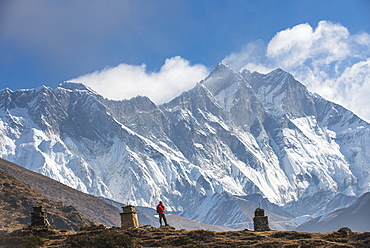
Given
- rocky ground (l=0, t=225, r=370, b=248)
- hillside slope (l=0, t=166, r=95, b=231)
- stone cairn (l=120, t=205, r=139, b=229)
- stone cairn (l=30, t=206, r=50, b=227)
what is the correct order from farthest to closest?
hillside slope (l=0, t=166, r=95, b=231), stone cairn (l=120, t=205, r=139, b=229), stone cairn (l=30, t=206, r=50, b=227), rocky ground (l=0, t=225, r=370, b=248)

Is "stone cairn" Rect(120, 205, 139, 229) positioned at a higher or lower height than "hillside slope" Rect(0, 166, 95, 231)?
lower

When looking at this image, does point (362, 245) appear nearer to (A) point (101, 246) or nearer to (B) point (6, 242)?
(A) point (101, 246)

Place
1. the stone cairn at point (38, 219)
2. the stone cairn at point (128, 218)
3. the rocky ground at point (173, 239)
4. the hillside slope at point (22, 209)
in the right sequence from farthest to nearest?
1. the hillside slope at point (22, 209)
2. the stone cairn at point (128, 218)
3. the stone cairn at point (38, 219)
4. the rocky ground at point (173, 239)

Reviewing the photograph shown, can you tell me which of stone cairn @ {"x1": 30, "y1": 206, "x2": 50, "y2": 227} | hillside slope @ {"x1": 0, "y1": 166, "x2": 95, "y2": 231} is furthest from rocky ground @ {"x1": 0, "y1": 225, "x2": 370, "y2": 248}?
hillside slope @ {"x1": 0, "y1": 166, "x2": 95, "y2": 231}

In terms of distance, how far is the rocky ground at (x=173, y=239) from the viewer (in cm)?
3922

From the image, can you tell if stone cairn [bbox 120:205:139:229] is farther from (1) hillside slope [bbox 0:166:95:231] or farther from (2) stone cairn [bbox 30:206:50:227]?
(1) hillside slope [bbox 0:166:95:231]

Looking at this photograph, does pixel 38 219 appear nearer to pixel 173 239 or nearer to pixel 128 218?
pixel 128 218

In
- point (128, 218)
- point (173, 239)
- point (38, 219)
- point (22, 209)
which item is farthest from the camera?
point (22, 209)

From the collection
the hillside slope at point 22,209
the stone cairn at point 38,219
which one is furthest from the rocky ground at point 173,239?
the hillside slope at point 22,209

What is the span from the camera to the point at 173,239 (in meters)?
41.9

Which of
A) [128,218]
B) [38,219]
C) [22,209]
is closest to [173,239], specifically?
[128,218]

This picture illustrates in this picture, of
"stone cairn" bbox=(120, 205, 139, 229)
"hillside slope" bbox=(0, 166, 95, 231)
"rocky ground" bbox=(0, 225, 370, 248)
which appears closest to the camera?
"rocky ground" bbox=(0, 225, 370, 248)

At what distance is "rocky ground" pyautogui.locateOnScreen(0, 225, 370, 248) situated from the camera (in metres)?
39.2

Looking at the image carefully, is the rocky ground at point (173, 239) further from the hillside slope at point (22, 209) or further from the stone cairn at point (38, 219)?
the hillside slope at point (22, 209)
